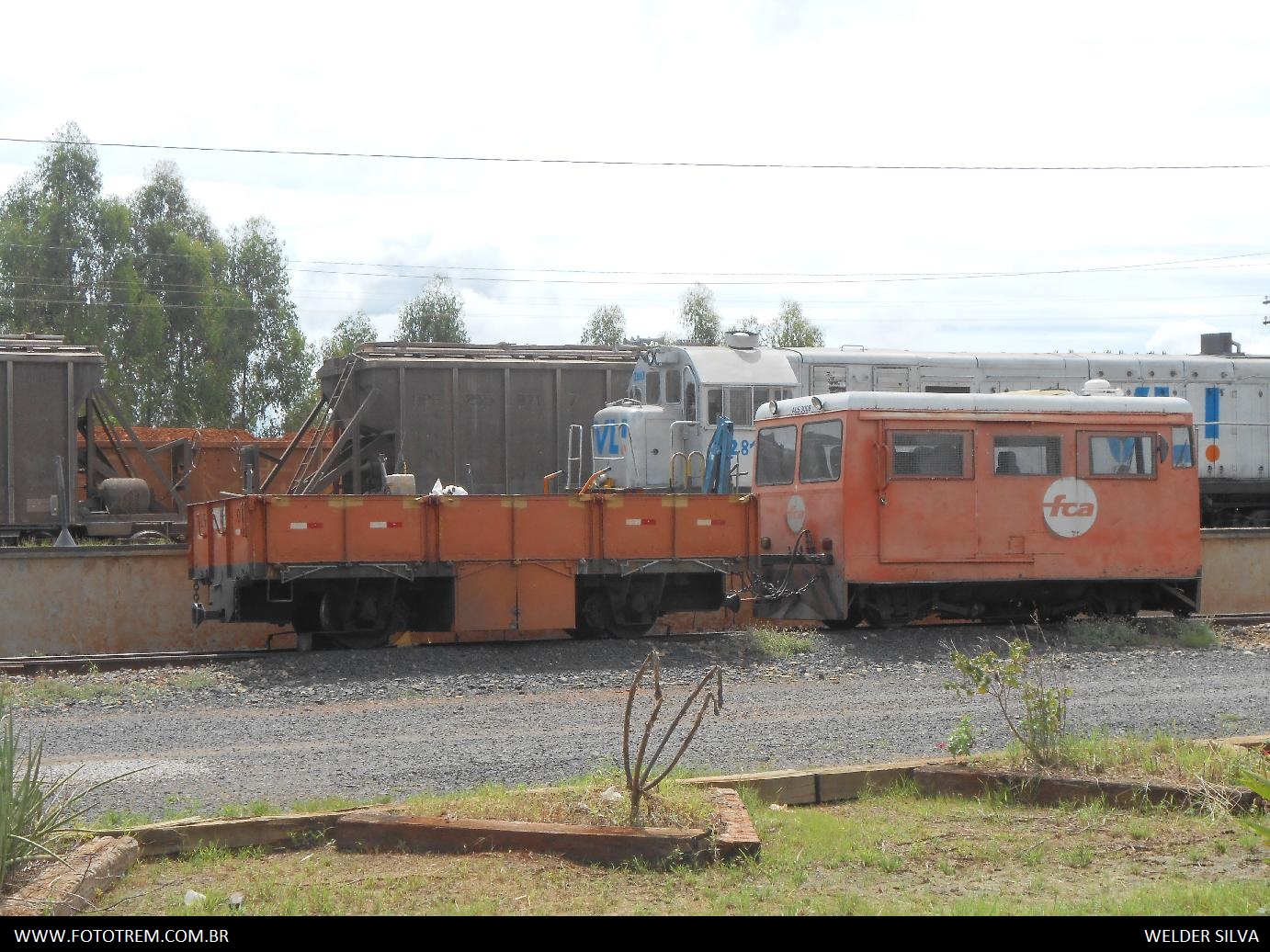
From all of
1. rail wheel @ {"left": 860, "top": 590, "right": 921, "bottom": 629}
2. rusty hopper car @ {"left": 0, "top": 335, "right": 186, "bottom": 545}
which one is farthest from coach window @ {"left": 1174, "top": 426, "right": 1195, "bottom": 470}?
rusty hopper car @ {"left": 0, "top": 335, "right": 186, "bottom": 545}

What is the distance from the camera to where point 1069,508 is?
15.2 meters

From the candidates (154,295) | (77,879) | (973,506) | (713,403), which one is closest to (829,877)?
(77,879)

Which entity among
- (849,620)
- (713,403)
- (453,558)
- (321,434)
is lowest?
(849,620)

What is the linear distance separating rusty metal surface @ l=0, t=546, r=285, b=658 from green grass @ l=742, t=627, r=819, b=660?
6.34 m

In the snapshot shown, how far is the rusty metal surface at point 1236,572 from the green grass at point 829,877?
→ 13.7 meters

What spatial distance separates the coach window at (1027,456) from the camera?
587 inches

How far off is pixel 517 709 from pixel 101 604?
24.2 feet

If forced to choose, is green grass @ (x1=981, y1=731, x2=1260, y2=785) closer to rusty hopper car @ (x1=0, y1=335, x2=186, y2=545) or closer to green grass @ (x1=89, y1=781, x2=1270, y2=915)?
green grass @ (x1=89, y1=781, x2=1270, y2=915)

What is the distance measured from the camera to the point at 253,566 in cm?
1311

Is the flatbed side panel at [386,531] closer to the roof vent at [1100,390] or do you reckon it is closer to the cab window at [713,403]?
the cab window at [713,403]

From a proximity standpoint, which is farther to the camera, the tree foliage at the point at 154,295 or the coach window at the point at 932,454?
the tree foliage at the point at 154,295

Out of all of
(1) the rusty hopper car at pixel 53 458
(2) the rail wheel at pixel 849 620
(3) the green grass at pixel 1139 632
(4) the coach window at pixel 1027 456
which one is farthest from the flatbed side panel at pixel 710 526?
(1) the rusty hopper car at pixel 53 458

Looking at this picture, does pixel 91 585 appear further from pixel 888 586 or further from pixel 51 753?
pixel 888 586

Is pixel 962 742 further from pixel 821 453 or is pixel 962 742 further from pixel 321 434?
pixel 321 434
